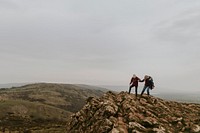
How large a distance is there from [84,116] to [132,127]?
10.6m

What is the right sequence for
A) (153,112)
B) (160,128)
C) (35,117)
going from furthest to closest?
1. (35,117)
2. (153,112)
3. (160,128)

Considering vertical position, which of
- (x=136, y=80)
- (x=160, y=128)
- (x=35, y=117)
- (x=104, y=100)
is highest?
(x=136, y=80)

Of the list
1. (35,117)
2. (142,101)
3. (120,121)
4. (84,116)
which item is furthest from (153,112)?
(35,117)

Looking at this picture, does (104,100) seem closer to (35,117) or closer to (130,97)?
(130,97)

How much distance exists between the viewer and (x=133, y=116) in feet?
103

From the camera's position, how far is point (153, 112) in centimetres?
3397

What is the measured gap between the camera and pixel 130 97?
124 ft

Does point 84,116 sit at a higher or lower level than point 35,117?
higher

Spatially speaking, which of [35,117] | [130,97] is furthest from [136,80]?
[35,117]

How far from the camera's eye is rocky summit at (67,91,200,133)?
2952cm

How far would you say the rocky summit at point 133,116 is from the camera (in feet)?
96.8

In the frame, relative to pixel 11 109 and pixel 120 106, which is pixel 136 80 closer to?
pixel 120 106

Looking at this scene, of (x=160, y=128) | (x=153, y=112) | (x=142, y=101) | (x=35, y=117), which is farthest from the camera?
(x=35, y=117)

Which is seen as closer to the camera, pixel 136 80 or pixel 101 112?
pixel 101 112
